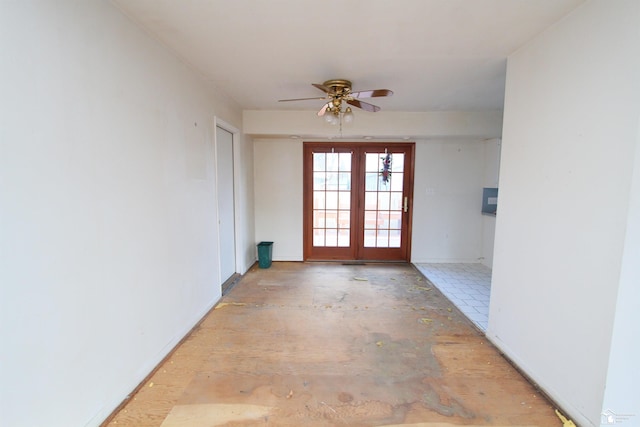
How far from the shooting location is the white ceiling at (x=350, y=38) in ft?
5.72

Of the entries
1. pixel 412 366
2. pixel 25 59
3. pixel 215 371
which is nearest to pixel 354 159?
pixel 412 366

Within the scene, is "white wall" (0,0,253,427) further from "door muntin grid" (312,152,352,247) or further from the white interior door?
"door muntin grid" (312,152,352,247)

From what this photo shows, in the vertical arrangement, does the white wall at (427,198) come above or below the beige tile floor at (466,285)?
above

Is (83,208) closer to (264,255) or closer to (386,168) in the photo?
(264,255)

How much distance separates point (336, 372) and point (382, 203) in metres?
3.35

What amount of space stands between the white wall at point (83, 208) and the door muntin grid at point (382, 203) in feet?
10.7

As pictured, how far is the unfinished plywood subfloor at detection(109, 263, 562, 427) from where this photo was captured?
5.71 ft

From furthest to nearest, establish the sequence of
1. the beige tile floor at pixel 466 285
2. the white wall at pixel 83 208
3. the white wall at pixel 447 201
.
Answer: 1. the white wall at pixel 447 201
2. the beige tile floor at pixel 466 285
3. the white wall at pixel 83 208

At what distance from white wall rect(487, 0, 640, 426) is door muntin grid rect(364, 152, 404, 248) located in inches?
104

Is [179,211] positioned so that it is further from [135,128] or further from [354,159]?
[354,159]

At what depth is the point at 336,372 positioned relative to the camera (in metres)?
2.14

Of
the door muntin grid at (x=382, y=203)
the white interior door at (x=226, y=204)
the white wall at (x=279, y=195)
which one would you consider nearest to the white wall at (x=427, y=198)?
the white wall at (x=279, y=195)

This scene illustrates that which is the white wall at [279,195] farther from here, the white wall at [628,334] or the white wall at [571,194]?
the white wall at [628,334]

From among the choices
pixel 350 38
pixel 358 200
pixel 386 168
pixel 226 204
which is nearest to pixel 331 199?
pixel 358 200
